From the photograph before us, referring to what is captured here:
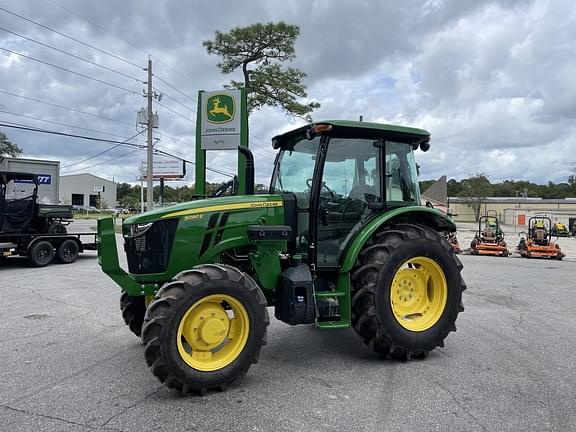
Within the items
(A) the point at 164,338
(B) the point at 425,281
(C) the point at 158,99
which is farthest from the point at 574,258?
(C) the point at 158,99

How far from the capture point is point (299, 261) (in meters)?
4.58

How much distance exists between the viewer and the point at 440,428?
3238 mm

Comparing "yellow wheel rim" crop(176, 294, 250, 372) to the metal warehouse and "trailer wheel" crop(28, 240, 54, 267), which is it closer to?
"trailer wheel" crop(28, 240, 54, 267)

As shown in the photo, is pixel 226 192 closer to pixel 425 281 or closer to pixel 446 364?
pixel 425 281

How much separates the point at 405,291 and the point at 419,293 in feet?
0.63

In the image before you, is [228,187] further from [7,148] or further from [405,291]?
[7,148]

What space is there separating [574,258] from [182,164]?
31.1 meters

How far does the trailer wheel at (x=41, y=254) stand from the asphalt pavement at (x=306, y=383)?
18.5ft

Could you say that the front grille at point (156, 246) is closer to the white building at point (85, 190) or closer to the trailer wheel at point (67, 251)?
the trailer wheel at point (67, 251)

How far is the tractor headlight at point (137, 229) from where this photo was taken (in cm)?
423

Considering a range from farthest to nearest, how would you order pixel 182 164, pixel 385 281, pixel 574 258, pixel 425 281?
pixel 182 164 < pixel 574 258 < pixel 425 281 < pixel 385 281

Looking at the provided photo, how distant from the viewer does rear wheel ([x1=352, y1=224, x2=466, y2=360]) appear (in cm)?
446

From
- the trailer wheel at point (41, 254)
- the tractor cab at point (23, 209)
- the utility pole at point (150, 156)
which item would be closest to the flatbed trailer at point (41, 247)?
the trailer wheel at point (41, 254)

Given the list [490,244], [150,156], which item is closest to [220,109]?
[150,156]
